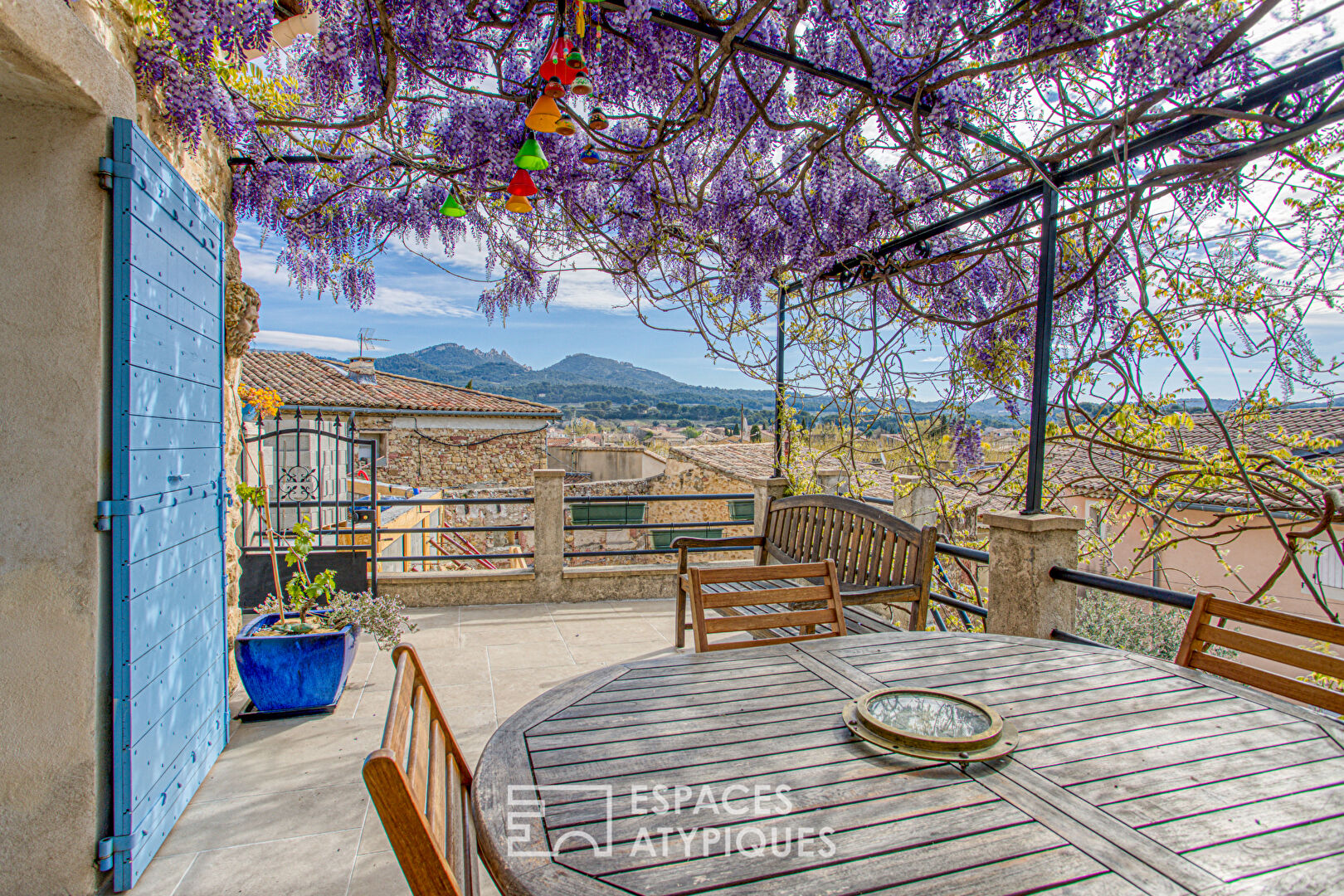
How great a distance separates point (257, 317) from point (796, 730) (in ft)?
9.75

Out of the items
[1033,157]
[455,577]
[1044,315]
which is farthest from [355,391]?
[1044,315]

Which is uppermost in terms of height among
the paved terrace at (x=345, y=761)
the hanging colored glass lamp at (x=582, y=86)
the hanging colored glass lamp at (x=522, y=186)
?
the hanging colored glass lamp at (x=582, y=86)

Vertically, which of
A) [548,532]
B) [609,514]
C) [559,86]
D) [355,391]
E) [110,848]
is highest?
[559,86]

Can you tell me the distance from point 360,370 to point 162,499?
13.7m

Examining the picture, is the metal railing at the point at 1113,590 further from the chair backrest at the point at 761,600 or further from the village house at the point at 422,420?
the village house at the point at 422,420

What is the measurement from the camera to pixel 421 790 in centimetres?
96

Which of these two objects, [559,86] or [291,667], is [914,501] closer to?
[559,86]

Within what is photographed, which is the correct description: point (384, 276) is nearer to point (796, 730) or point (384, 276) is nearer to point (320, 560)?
point (320, 560)

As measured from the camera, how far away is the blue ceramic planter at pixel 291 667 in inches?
105

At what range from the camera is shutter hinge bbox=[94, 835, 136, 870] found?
1.67 m

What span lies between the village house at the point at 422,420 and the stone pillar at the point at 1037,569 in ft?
34.7

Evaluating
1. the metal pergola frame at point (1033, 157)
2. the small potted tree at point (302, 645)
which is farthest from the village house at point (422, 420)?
the metal pergola frame at point (1033, 157)

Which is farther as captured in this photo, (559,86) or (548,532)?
(548,532)

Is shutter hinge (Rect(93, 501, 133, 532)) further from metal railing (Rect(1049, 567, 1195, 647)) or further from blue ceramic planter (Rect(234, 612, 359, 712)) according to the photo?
metal railing (Rect(1049, 567, 1195, 647))
